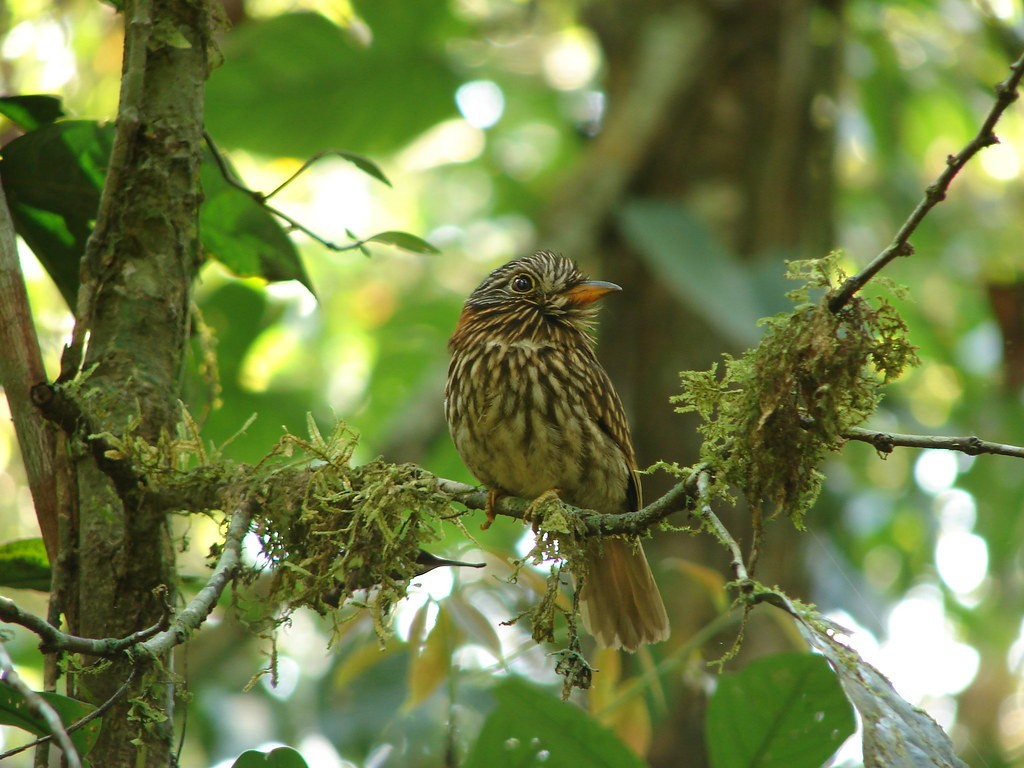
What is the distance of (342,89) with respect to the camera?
5051mm

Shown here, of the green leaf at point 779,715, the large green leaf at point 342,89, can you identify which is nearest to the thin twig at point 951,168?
the green leaf at point 779,715

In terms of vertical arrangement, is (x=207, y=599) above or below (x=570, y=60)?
below

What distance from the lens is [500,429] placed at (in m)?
2.66

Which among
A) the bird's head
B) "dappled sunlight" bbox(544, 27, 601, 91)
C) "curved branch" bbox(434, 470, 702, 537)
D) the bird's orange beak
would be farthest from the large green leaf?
"curved branch" bbox(434, 470, 702, 537)

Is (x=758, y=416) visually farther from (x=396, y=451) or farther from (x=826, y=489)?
(x=826, y=489)

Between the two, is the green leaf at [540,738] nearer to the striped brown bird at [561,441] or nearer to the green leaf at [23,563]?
the striped brown bird at [561,441]

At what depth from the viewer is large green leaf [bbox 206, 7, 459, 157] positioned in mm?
4738

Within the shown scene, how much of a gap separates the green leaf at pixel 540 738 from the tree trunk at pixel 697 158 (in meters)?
2.39

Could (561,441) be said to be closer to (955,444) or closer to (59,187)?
(59,187)

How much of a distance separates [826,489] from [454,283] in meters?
2.97

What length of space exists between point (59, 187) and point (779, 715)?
160cm

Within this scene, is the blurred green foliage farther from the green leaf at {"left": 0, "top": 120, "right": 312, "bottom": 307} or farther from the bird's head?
the bird's head

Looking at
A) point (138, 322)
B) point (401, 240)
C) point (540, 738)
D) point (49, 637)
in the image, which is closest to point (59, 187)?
point (138, 322)

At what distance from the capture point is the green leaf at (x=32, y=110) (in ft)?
6.69
